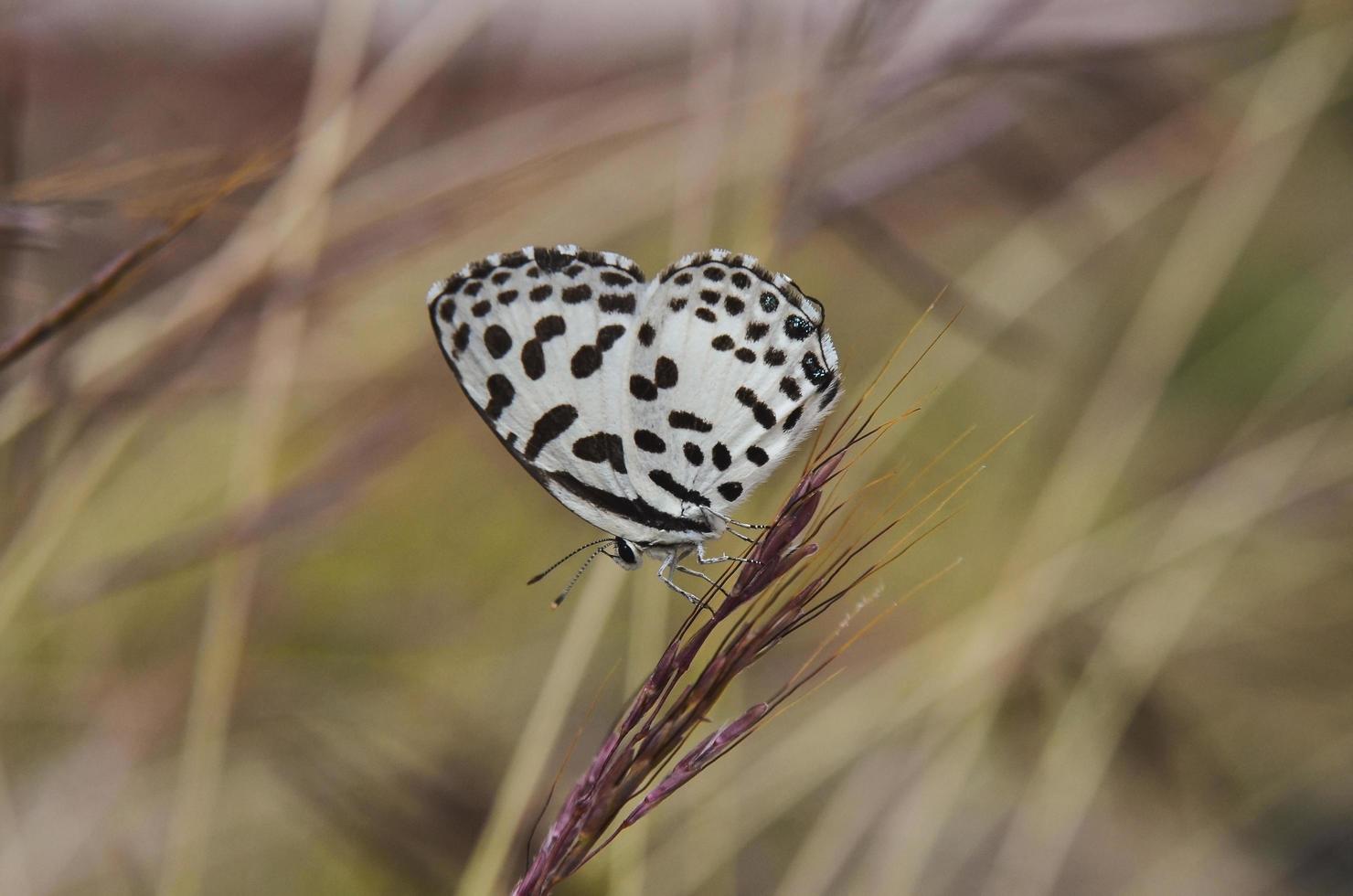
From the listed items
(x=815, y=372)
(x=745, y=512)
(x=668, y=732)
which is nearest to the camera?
(x=668, y=732)

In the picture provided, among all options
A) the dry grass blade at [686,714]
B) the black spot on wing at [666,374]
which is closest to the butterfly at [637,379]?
the black spot on wing at [666,374]

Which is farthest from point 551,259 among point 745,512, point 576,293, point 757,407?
point 745,512

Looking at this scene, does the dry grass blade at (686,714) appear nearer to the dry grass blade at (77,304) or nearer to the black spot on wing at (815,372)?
the black spot on wing at (815,372)

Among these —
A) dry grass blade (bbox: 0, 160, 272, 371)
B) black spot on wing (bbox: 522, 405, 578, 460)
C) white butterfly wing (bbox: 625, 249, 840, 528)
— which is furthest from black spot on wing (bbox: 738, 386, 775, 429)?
dry grass blade (bbox: 0, 160, 272, 371)

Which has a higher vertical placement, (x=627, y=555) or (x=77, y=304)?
(x=77, y=304)

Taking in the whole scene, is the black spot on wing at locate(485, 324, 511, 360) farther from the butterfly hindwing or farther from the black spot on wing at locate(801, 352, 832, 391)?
the black spot on wing at locate(801, 352, 832, 391)

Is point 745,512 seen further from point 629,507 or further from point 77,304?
point 77,304

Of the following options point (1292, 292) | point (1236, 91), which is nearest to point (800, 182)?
point (1236, 91)
